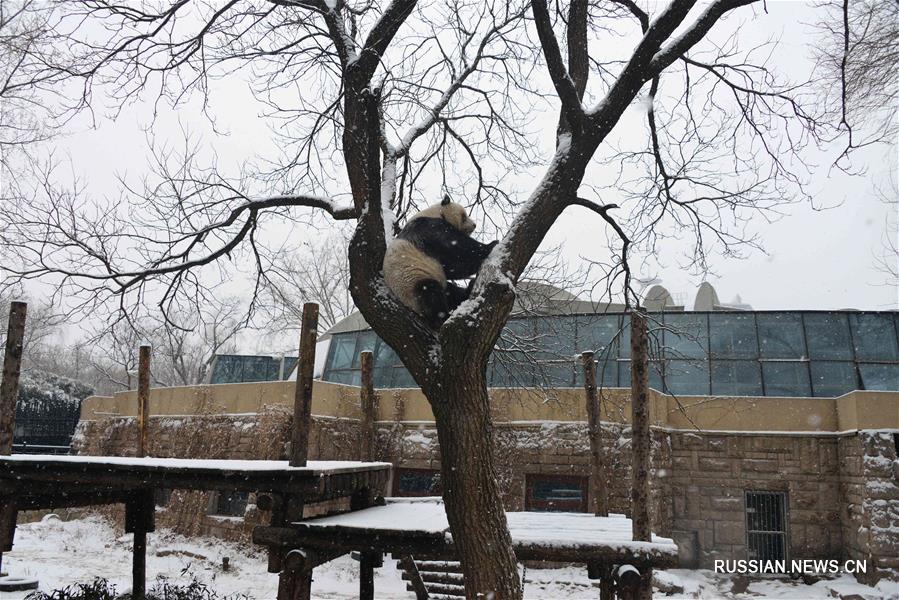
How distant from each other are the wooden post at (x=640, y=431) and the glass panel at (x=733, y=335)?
8.86 meters

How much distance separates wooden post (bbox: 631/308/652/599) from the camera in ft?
18.7

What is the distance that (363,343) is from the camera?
1725 cm

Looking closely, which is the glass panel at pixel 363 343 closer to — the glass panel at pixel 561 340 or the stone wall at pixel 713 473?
the stone wall at pixel 713 473

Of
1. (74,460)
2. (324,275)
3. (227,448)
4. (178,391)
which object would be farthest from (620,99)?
(324,275)

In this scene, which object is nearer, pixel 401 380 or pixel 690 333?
pixel 690 333

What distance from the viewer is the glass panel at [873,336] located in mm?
13703

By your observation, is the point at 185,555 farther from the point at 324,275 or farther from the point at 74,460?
the point at 324,275

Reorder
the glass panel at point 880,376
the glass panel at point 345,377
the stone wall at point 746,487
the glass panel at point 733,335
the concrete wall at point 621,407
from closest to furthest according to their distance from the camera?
1. the concrete wall at point 621,407
2. the stone wall at point 746,487
3. the glass panel at point 880,376
4. the glass panel at point 733,335
5. the glass panel at point 345,377

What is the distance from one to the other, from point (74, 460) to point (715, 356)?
12.4 m

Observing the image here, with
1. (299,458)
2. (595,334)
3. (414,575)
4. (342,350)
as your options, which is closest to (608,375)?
(595,334)

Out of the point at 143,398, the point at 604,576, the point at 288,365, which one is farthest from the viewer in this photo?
the point at 288,365

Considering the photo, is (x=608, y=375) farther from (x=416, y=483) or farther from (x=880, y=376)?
(x=880, y=376)

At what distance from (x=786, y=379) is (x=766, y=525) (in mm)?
3144

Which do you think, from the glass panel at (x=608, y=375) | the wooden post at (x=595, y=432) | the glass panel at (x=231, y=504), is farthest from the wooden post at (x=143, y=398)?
the glass panel at (x=608, y=375)
